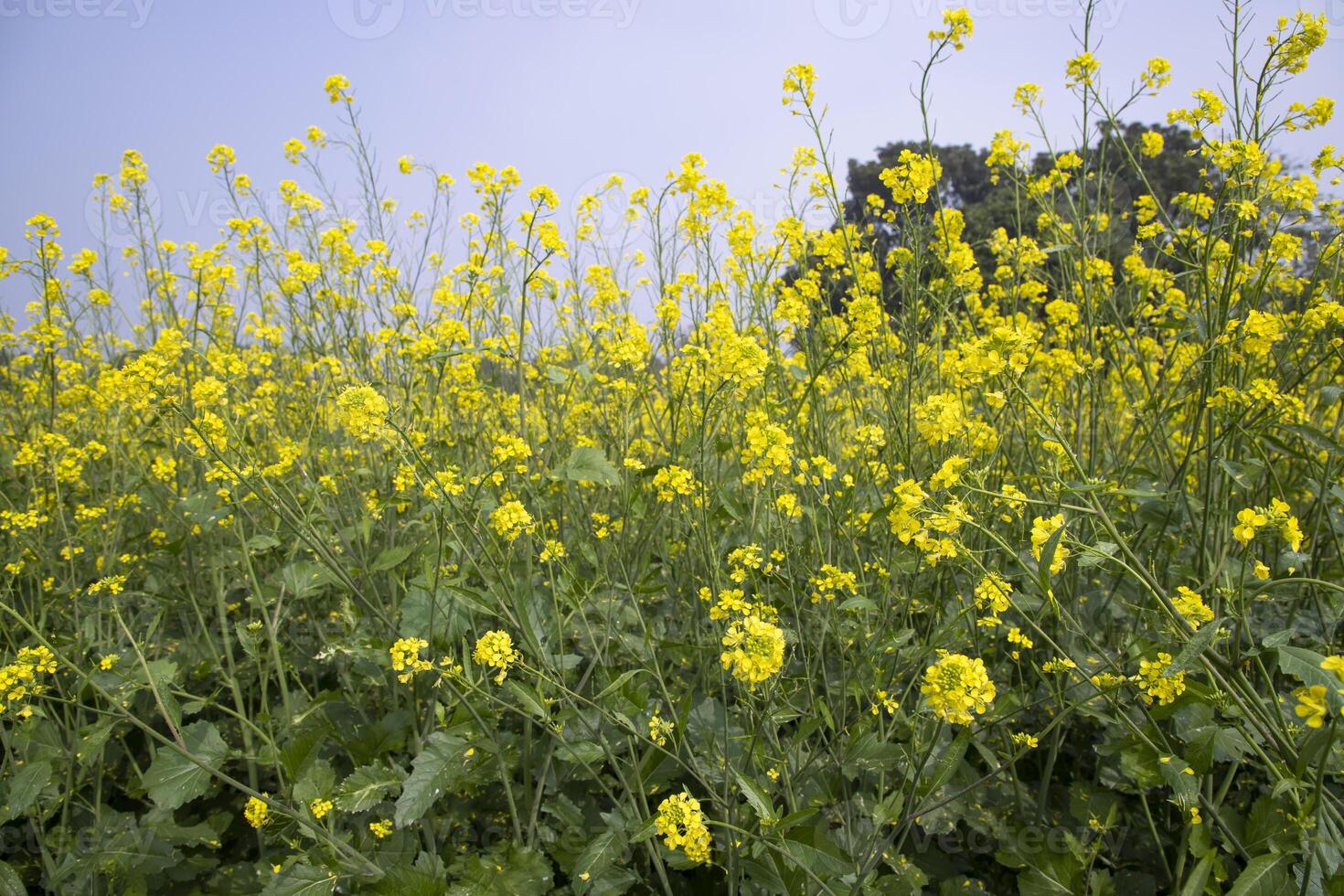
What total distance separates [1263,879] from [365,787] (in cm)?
197

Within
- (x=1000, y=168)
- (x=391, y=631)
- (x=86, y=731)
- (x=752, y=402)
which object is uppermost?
(x=1000, y=168)

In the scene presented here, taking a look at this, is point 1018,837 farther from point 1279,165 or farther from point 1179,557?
point 1279,165

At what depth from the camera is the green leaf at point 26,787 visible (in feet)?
5.65

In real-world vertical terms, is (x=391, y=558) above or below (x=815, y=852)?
above

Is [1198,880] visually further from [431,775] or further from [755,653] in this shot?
[431,775]

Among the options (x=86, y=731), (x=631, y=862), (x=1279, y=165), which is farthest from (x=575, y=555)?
(x=1279, y=165)

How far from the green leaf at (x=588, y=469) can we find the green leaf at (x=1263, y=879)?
1.63 m

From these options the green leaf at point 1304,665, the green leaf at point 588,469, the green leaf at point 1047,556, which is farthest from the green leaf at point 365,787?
the green leaf at point 1304,665

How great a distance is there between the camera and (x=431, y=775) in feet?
5.28

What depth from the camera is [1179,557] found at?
2.70 m

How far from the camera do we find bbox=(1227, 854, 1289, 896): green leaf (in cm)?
140

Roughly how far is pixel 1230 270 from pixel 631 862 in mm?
2193

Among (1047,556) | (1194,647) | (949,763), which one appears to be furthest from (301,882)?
(1194,647)

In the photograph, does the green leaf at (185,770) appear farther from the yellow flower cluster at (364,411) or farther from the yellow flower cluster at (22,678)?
the yellow flower cluster at (364,411)
